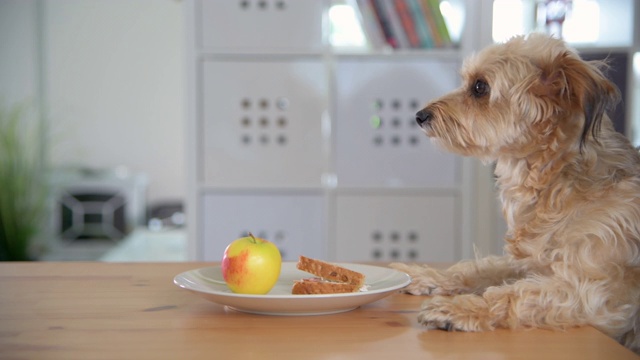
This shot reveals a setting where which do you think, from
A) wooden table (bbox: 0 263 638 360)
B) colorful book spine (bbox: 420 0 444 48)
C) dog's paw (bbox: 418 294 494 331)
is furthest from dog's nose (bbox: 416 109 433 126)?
colorful book spine (bbox: 420 0 444 48)

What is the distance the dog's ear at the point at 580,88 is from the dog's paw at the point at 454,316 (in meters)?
0.35

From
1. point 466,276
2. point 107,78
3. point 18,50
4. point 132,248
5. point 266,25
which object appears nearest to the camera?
point 466,276

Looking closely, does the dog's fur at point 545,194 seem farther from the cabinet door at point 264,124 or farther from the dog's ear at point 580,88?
the cabinet door at point 264,124

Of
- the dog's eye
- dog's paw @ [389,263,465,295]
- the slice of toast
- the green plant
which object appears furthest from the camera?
the green plant

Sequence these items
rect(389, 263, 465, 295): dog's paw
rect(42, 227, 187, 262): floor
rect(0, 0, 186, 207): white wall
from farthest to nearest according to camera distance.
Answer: rect(0, 0, 186, 207): white wall < rect(42, 227, 187, 262): floor < rect(389, 263, 465, 295): dog's paw

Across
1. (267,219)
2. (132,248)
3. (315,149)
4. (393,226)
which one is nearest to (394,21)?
(315,149)

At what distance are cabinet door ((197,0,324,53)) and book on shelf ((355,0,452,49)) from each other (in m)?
0.23

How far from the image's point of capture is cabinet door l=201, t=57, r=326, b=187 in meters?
2.74

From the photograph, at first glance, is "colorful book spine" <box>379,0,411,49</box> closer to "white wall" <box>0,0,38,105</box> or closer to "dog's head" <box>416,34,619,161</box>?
"dog's head" <box>416,34,619,161</box>

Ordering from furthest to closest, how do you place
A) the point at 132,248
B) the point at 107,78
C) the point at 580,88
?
the point at 107,78 < the point at 132,248 < the point at 580,88

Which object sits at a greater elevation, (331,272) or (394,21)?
(394,21)

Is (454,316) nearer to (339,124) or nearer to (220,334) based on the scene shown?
(220,334)

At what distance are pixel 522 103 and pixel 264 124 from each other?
162cm

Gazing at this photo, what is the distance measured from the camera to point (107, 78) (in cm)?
744
